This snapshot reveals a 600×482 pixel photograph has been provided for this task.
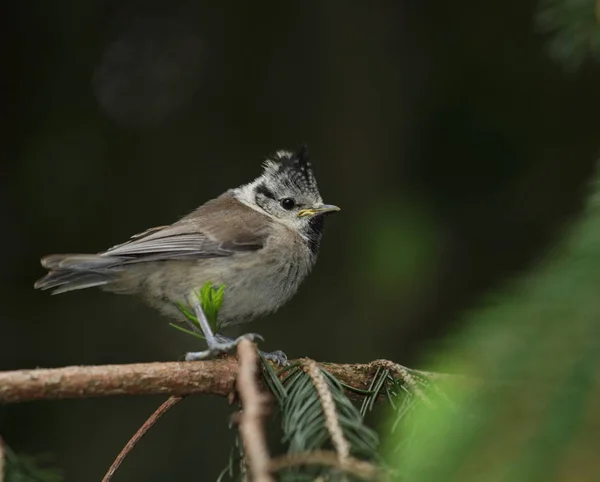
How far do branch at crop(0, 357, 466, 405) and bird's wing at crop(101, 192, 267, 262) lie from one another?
1.66m

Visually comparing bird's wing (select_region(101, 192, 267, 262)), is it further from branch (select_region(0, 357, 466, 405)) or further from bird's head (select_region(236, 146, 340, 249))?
branch (select_region(0, 357, 466, 405))

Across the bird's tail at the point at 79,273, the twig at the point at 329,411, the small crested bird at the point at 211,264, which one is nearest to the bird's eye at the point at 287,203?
the small crested bird at the point at 211,264

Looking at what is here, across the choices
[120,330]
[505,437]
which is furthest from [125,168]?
[505,437]

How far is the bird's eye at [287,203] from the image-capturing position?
442cm

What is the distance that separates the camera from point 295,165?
4.28m

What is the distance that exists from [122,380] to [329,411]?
1.72 ft

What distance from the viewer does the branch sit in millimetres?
1622

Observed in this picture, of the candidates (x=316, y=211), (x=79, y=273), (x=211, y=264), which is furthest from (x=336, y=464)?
(x=316, y=211)

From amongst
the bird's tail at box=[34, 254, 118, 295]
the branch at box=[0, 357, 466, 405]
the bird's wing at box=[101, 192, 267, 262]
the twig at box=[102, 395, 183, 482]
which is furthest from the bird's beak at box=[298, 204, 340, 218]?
the twig at box=[102, 395, 183, 482]

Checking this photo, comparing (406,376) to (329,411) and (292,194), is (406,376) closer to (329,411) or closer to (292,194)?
(329,411)

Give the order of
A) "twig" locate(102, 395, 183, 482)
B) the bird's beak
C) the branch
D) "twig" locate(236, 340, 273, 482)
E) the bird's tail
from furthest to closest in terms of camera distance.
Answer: the bird's beak < the bird's tail < "twig" locate(102, 395, 183, 482) < the branch < "twig" locate(236, 340, 273, 482)

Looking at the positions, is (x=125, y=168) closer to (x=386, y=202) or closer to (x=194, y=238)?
→ (x=194, y=238)

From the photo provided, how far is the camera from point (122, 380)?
5.66 feet

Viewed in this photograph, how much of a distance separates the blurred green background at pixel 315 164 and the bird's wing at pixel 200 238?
65 cm
